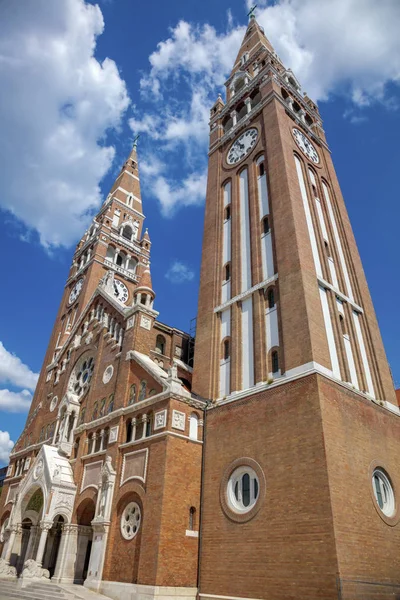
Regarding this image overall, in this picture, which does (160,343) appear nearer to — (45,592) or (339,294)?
(339,294)

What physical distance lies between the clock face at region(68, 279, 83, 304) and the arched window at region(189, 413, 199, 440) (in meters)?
28.8

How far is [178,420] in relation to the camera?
2194cm

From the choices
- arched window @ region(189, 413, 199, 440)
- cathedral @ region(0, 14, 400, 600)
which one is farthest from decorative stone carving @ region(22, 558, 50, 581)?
arched window @ region(189, 413, 199, 440)

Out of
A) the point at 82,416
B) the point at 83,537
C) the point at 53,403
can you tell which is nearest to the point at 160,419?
the point at 83,537

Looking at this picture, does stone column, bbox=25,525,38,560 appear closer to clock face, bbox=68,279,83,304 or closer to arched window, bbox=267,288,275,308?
arched window, bbox=267,288,275,308

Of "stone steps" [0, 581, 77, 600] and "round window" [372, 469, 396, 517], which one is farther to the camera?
"stone steps" [0, 581, 77, 600]

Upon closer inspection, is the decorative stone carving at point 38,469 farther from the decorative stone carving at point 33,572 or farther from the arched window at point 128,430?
the arched window at point 128,430

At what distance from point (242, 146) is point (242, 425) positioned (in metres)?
21.0

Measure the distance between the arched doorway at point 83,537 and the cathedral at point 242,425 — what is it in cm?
11

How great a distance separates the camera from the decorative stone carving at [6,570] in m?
25.9

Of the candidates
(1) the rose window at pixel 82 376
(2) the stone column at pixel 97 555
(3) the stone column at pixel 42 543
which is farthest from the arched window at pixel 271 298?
(3) the stone column at pixel 42 543

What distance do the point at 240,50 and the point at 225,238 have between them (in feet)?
85.1

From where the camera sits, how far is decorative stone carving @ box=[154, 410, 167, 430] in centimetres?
2180

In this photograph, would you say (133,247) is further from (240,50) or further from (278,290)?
(278,290)
